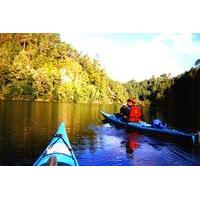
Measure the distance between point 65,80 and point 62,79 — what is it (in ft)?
0.28

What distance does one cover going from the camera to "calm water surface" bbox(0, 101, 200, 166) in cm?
996

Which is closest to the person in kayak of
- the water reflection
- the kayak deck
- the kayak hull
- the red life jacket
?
the red life jacket

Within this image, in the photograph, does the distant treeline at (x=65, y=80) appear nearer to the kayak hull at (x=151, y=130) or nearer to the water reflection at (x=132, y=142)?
the kayak hull at (x=151, y=130)

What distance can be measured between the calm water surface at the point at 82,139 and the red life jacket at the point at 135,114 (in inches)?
11.0

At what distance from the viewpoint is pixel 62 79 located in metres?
12.2

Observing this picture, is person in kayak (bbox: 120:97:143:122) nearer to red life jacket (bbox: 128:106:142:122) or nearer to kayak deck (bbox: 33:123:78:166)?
red life jacket (bbox: 128:106:142:122)

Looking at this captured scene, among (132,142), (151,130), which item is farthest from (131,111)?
Answer: (132,142)

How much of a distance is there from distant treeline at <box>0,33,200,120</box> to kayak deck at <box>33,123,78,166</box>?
6.98ft

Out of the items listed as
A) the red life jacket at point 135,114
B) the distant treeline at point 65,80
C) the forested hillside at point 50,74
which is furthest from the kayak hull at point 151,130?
the forested hillside at point 50,74

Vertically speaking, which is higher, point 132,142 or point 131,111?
point 131,111

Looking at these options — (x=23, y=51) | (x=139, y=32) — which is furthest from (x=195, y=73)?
(x=23, y=51)

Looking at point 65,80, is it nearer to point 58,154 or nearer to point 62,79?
point 62,79

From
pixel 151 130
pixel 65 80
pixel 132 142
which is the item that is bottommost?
pixel 132 142

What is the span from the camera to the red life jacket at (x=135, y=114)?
12102mm
